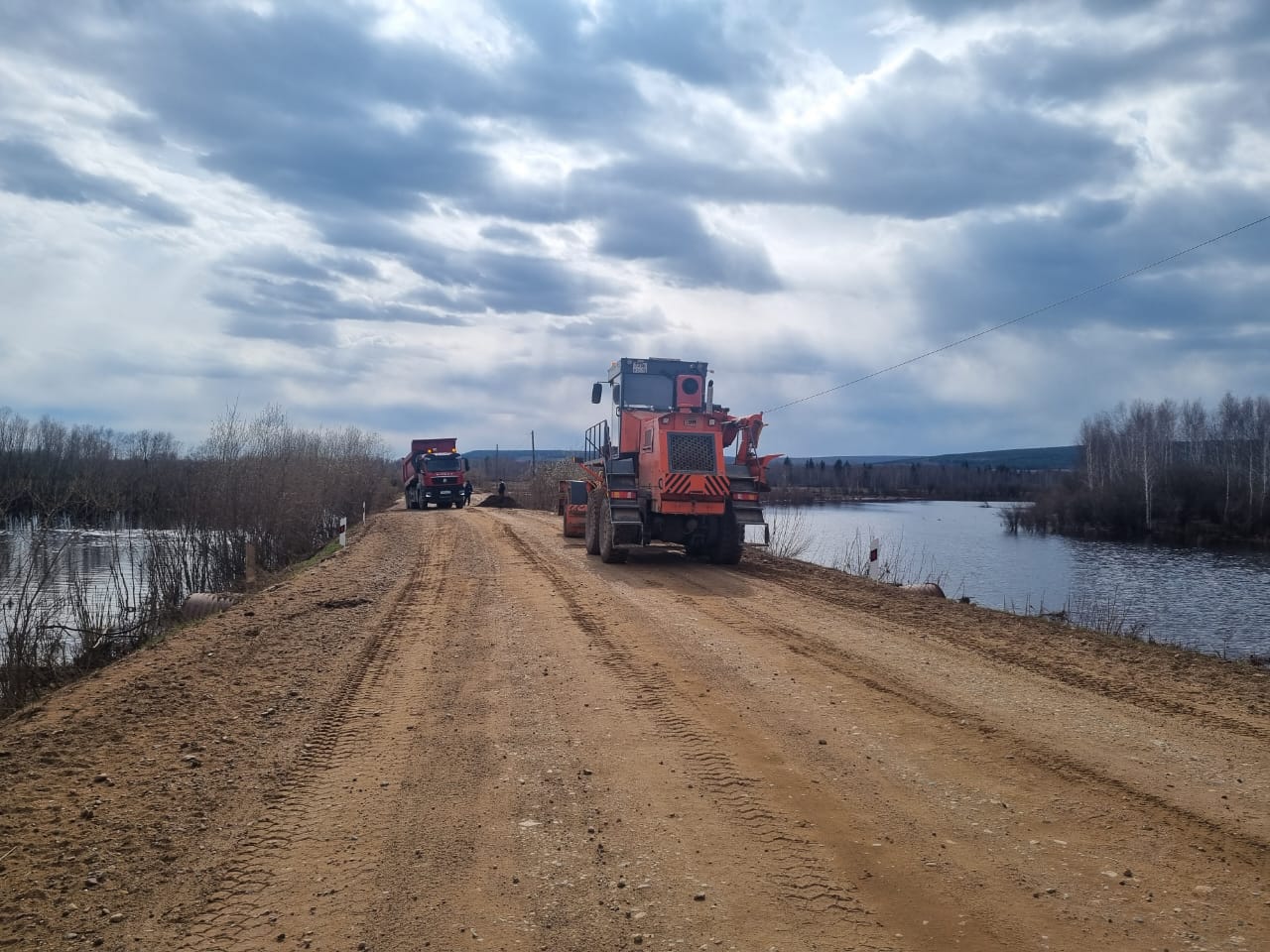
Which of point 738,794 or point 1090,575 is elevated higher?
point 738,794

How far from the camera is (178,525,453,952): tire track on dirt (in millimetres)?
3932

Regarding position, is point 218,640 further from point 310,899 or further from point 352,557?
point 352,557

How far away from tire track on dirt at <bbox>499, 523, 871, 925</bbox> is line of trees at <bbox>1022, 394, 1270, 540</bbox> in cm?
5264

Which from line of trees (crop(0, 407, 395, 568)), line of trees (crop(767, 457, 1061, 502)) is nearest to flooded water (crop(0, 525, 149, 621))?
line of trees (crop(0, 407, 395, 568))

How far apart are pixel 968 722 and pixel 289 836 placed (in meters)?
4.79

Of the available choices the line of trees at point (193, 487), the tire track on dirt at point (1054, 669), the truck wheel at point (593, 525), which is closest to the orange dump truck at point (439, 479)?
the line of trees at point (193, 487)

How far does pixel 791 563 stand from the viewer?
19.0 metres

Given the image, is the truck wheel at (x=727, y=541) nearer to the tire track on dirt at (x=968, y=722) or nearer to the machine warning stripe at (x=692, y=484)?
the machine warning stripe at (x=692, y=484)

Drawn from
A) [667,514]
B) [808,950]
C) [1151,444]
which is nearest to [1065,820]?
[808,950]

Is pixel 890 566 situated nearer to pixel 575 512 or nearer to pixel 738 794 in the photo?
pixel 575 512

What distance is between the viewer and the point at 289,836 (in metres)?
4.84

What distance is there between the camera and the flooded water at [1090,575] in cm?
1841

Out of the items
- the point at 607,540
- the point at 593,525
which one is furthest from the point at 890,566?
the point at 607,540

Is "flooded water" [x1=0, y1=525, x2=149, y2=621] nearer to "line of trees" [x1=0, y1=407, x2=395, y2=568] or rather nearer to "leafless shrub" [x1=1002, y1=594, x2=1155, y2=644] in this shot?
"line of trees" [x1=0, y1=407, x2=395, y2=568]
